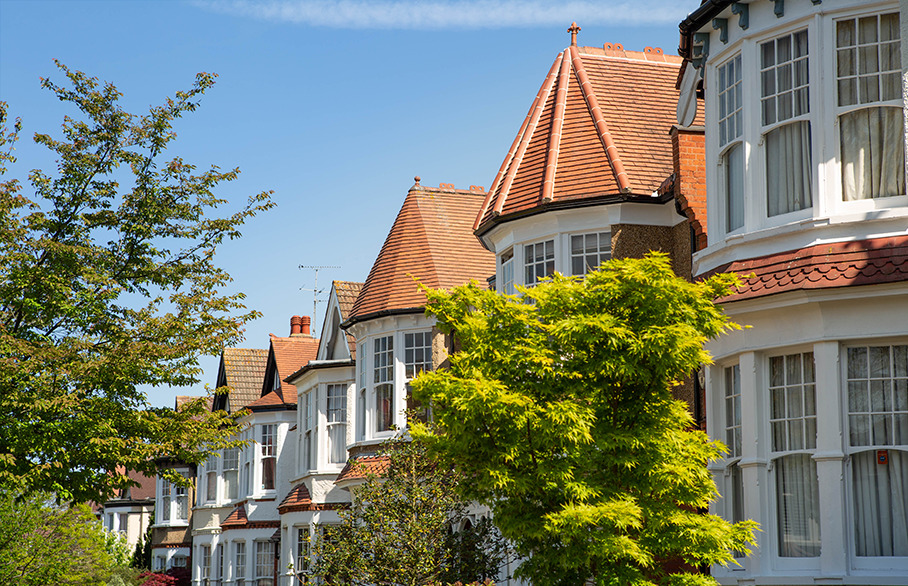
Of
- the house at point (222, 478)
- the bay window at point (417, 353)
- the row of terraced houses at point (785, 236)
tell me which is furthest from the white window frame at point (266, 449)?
the row of terraced houses at point (785, 236)

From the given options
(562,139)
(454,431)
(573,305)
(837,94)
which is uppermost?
(562,139)

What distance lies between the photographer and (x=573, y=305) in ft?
39.4

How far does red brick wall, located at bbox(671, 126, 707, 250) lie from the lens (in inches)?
637

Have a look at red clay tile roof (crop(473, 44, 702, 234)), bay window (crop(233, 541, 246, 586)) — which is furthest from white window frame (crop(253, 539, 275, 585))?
red clay tile roof (crop(473, 44, 702, 234))

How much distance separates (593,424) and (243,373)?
3659 centimetres

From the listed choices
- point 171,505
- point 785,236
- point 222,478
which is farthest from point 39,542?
point 171,505

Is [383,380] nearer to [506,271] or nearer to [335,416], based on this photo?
[335,416]

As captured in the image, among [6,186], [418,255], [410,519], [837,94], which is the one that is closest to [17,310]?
[6,186]

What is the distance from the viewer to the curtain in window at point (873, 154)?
40.7ft

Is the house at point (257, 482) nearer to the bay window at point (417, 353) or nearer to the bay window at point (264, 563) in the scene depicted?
the bay window at point (264, 563)

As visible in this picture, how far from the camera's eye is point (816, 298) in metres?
12.2

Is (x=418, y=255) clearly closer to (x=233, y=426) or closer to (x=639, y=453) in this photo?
(x=233, y=426)

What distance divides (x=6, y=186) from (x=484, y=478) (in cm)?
1332

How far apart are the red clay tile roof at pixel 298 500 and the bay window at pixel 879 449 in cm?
2248
